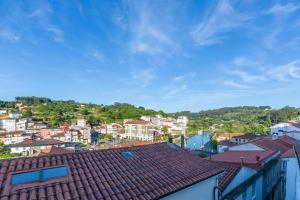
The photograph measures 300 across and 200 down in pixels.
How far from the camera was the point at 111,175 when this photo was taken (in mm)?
7695

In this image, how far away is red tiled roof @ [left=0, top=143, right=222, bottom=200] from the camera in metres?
6.07

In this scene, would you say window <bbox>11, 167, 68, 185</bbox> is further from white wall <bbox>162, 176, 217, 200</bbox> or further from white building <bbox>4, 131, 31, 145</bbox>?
white building <bbox>4, 131, 31, 145</bbox>

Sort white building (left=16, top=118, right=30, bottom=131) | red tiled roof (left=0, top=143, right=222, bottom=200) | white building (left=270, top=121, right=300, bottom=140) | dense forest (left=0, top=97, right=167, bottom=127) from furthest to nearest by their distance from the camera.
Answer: dense forest (left=0, top=97, right=167, bottom=127)
white building (left=16, top=118, right=30, bottom=131)
white building (left=270, top=121, right=300, bottom=140)
red tiled roof (left=0, top=143, right=222, bottom=200)

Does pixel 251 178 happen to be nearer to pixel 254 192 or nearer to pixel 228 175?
pixel 254 192

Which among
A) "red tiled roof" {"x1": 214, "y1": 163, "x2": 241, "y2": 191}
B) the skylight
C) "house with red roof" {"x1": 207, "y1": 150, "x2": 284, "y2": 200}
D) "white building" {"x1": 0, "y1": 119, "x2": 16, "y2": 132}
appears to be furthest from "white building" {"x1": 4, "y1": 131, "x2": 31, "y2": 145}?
the skylight

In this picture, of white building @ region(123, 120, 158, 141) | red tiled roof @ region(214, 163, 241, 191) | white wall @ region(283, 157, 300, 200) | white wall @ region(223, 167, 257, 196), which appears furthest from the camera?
white building @ region(123, 120, 158, 141)

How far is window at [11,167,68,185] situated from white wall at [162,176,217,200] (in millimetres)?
3192

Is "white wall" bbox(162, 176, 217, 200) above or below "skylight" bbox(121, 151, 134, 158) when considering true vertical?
below

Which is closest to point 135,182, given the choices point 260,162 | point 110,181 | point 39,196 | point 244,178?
point 110,181

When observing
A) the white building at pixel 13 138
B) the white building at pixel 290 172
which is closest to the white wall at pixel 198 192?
the white building at pixel 290 172

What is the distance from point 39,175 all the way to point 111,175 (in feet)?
6.79

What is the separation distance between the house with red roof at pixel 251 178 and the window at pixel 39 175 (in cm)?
666

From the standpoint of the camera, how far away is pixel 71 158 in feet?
26.7

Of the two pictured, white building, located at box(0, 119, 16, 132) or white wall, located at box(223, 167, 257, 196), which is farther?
white building, located at box(0, 119, 16, 132)
